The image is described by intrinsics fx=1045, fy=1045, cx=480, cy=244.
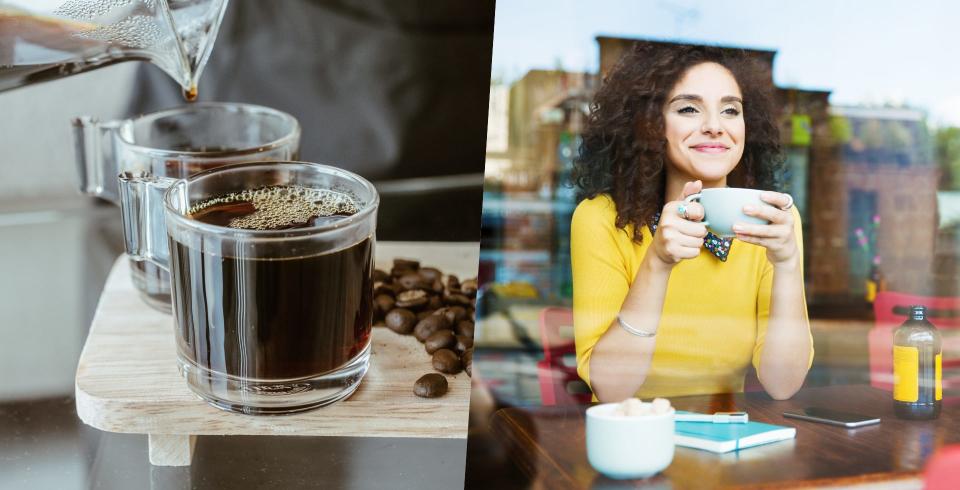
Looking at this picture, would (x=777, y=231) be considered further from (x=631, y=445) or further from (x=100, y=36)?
(x=100, y=36)

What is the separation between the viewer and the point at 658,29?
17.3 inches

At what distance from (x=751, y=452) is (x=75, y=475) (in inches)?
→ 15.2

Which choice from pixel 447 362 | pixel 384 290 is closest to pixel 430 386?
pixel 447 362

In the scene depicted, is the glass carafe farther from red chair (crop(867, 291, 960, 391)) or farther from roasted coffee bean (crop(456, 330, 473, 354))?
red chair (crop(867, 291, 960, 391))

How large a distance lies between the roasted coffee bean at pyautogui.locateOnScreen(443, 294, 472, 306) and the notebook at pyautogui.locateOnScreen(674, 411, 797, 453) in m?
0.21

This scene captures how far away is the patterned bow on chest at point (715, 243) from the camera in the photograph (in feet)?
1.44

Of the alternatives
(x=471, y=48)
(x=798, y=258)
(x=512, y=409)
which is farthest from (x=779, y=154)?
(x=471, y=48)

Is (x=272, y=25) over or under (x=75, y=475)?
over

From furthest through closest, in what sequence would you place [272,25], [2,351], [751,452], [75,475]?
[272,25], [2,351], [75,475], [751,452]

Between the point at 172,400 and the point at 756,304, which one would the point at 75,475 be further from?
the point at 756,304

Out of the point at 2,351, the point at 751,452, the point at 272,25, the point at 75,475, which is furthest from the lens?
the point at 272,25

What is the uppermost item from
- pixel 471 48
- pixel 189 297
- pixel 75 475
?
pixel 471 48

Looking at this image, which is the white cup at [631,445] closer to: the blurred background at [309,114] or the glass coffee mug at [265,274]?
the glass coffee mug at [265,274]

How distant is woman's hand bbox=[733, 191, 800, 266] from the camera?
44 centimetres
